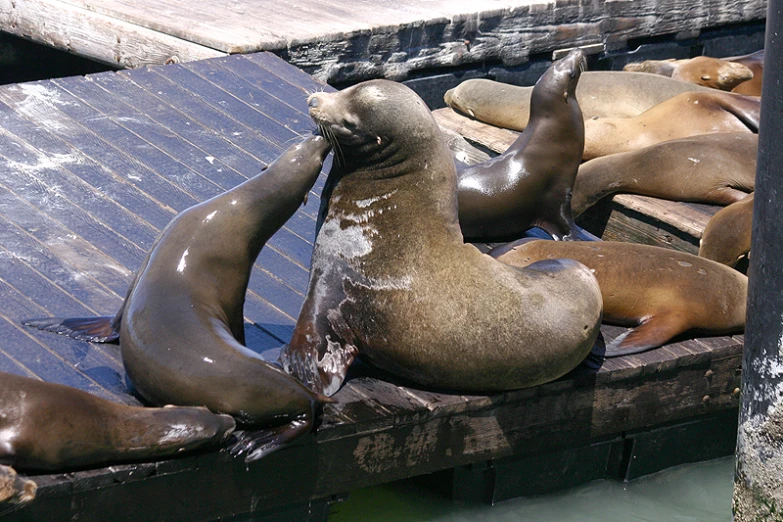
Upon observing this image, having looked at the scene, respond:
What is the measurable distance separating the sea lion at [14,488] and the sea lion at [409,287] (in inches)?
41.5

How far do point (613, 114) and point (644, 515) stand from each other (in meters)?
4.11

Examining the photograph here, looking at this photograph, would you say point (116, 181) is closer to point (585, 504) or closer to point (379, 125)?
point (379, 125)

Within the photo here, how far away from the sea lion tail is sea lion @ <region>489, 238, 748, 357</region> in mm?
1731

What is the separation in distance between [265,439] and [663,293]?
1.95m

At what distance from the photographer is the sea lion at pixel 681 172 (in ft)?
21.7

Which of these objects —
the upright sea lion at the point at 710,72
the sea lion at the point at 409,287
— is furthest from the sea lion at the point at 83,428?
the upright sea lion at the point at 710,72

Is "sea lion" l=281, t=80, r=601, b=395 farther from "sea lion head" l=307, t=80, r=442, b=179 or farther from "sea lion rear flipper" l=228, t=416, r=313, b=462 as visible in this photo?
"sea lion rear flipper" l=228, t=416, r=313, b=462

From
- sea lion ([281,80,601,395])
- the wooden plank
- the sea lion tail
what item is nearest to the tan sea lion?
the wooden plank

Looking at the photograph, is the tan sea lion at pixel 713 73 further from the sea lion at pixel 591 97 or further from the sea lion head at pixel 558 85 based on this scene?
the sea lion head at pixel 558 85

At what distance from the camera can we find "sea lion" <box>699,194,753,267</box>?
5895 millimetres

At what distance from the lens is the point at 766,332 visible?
3.68m

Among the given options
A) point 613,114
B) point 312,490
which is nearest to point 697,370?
point 312,490

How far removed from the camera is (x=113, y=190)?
18.0 feet

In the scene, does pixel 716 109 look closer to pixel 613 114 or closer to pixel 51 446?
pixel 613 114
